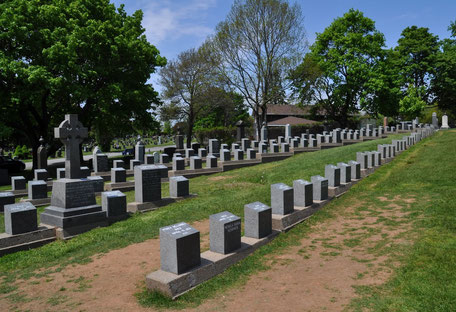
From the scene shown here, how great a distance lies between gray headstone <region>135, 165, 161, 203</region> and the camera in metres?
10.2

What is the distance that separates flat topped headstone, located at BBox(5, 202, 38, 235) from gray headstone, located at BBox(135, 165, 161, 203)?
122 inches

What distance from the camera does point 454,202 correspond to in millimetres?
8180

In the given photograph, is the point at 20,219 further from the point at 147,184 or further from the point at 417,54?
the point at 417,54

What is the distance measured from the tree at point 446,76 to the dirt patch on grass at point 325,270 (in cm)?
4657

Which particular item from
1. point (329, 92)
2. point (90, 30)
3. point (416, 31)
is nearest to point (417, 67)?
point (416, 31)

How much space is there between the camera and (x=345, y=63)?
39375 mm

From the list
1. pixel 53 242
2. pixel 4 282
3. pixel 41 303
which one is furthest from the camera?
pixel 53 242

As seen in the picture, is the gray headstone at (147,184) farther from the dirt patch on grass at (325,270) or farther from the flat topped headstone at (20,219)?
the dirt patch on grass at (325,270)

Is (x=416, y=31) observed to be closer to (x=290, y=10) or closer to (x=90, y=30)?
(x=290, y=10)

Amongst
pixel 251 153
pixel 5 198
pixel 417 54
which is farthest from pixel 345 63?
pixel 5 198

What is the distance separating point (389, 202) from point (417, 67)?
152 ft

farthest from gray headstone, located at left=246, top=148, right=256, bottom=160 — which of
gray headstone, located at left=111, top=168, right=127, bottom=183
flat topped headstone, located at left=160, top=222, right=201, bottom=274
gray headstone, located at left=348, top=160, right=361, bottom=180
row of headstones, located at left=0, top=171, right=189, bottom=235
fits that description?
flat topped headstone, located at left=160, top=222, right=201, bottom=274

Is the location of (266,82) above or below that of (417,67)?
below

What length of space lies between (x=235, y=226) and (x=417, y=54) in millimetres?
52640
